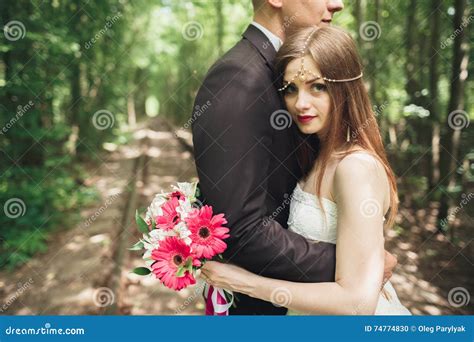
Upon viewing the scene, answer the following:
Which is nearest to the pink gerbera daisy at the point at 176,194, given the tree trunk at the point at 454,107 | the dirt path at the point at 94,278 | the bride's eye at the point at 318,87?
the bride's eye at the point at 318,87

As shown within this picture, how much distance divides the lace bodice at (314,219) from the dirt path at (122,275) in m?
1.74

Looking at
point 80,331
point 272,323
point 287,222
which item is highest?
point 287,222

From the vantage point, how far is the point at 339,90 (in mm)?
1959

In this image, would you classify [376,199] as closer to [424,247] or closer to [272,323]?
[272,323]

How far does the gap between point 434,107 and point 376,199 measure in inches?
231

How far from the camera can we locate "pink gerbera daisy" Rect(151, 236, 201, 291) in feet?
5.93

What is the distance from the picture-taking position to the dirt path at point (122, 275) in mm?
4578

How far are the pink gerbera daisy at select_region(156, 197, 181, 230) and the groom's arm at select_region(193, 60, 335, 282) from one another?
0.19 meters

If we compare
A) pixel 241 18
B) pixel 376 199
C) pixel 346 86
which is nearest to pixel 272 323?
pixel 376 199

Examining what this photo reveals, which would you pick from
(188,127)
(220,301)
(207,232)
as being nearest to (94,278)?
(188,127)

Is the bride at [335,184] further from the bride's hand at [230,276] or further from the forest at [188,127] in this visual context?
the forest at [188,127]

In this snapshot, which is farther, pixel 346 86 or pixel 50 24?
pixel 50 24

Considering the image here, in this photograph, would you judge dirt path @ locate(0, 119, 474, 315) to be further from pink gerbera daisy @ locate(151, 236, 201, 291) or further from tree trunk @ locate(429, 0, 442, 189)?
pink gerbera daisy @ locate(151, 236, 201, 291)

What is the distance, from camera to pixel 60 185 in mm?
7004
